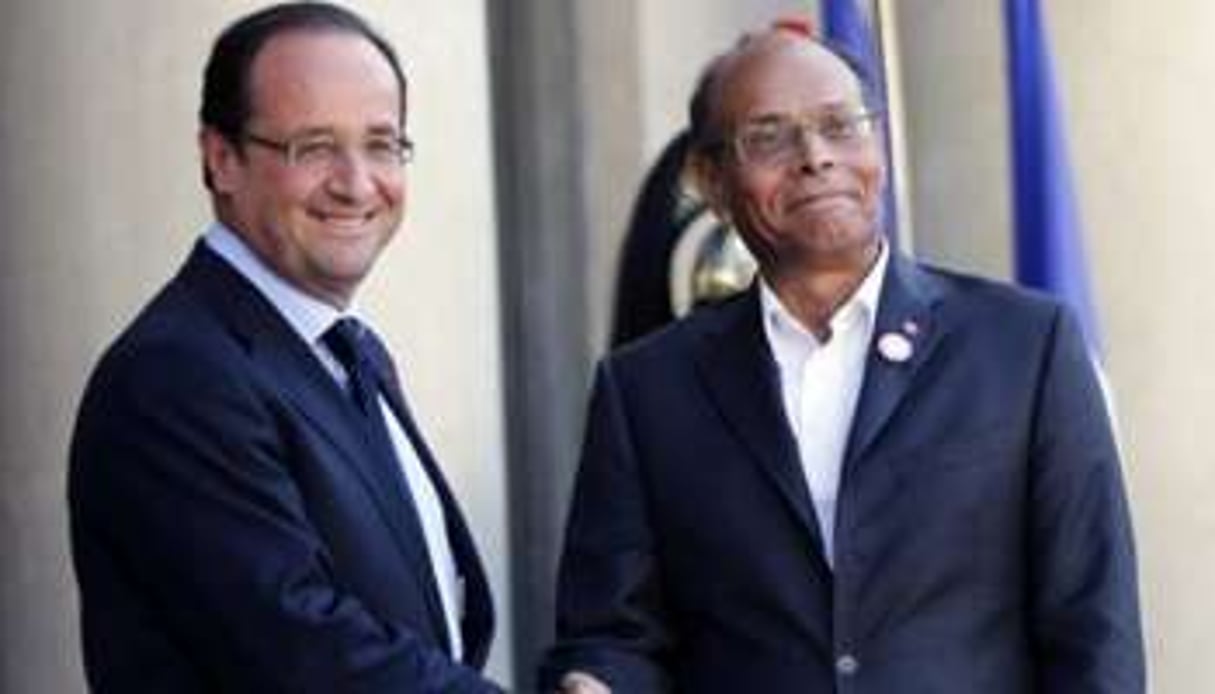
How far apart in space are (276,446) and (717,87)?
2.36 feet

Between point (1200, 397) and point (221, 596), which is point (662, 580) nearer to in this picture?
point (221, 596)

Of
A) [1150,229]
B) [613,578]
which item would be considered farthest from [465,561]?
[1150,229]

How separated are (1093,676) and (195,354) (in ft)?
3.29

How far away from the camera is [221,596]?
2514mm

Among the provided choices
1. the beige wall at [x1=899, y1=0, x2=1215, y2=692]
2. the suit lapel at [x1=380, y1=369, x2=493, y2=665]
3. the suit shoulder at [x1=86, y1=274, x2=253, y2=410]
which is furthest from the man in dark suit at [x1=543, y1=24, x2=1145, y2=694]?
the beige wall at [x1=899, y1=0, x2=1215, y2=692]

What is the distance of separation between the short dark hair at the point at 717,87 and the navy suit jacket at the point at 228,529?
58 cm

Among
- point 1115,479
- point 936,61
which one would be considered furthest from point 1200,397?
point 1115,479

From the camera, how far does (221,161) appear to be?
2750mm

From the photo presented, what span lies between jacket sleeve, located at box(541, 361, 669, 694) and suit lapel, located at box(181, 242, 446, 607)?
251 mm

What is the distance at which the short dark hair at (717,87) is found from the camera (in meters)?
2.94

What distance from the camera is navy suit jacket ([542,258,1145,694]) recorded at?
2756 millimetres

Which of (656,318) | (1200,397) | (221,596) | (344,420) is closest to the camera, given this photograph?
(221,596)

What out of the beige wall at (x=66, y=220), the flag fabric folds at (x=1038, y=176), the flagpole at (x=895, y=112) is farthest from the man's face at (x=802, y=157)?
the flag fabric folds at (x=1038, y=176)

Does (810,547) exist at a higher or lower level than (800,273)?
lower
